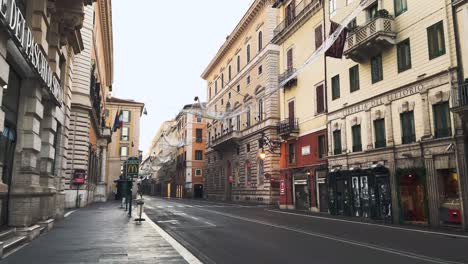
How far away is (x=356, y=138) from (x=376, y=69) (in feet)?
13.9

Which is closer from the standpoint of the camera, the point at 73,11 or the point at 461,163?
the point at 73,11

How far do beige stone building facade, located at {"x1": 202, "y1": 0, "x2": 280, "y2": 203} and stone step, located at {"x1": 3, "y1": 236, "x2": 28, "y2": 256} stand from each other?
28.7 meters

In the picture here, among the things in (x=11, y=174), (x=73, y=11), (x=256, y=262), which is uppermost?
(x=73, y=11)

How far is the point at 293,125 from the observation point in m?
33.1

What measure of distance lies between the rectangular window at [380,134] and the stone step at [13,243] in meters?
17.5

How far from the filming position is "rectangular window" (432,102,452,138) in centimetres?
1772

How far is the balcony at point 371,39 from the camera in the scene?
69.5 feet

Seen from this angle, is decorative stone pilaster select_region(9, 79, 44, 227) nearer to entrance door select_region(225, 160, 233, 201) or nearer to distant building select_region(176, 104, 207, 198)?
entrance door select_region(225, 160, 233, 201)

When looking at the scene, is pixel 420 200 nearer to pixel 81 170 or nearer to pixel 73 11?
pixel 73 11

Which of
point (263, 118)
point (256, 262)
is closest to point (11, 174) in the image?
point (256, 262)

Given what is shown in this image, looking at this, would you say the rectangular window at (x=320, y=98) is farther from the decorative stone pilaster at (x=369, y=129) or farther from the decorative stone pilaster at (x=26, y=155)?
the decorative stone pilaster at (x=26, y=155)

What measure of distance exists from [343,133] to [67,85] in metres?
16.3

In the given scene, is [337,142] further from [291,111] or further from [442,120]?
[442,120]

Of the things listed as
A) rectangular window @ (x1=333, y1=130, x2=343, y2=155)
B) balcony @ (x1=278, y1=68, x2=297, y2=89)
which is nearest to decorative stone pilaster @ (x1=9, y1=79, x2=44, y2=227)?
rectangular window @ (x1=333, y1=130, x2=343, y2=155)
